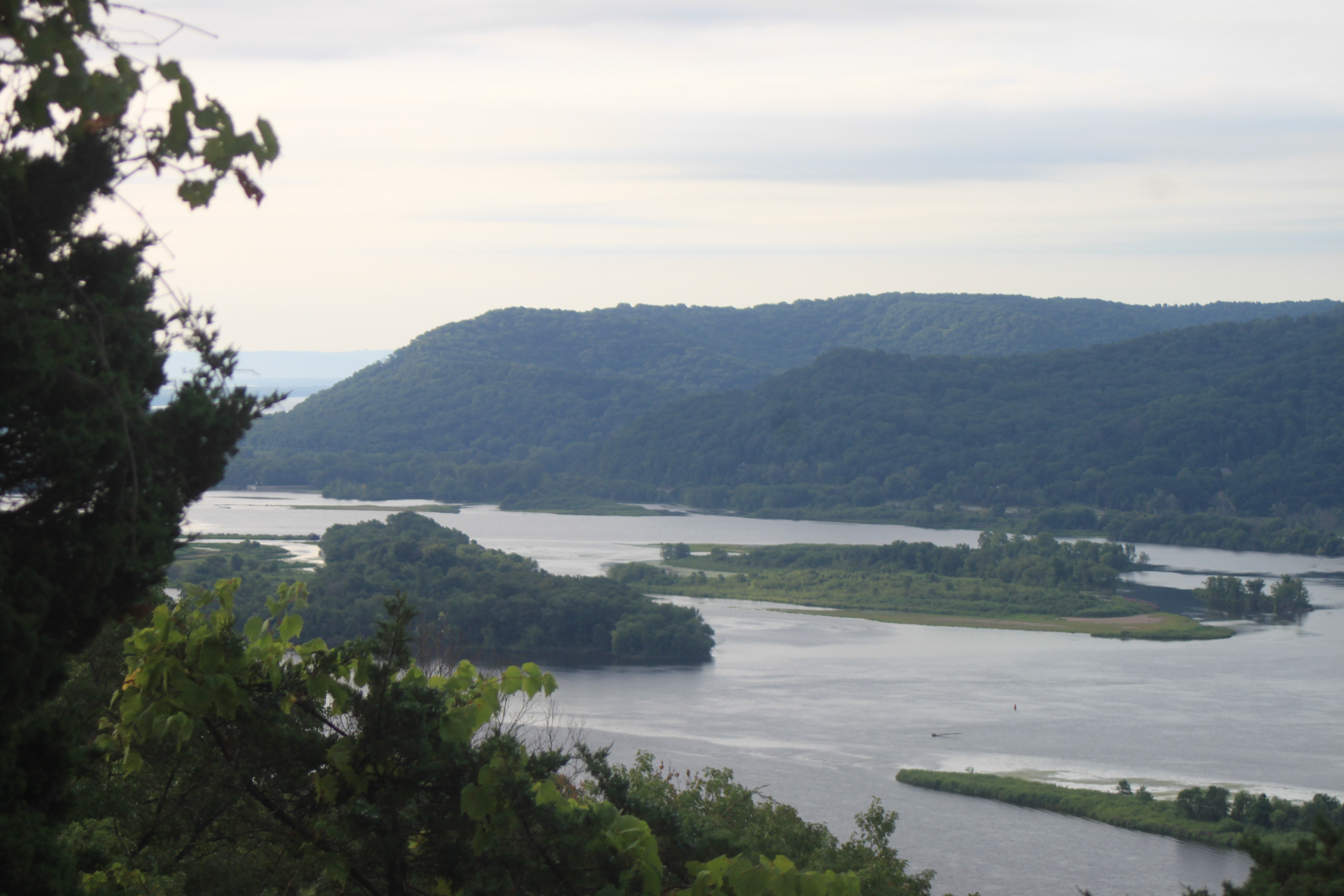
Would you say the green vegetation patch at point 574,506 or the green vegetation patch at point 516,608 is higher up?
the green vegetation patch at point 574,506

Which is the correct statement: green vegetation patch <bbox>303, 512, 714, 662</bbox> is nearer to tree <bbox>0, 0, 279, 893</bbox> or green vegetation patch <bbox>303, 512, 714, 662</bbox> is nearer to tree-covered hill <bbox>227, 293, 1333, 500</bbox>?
tree <bbox>0, 0, 279, 893</bbox>

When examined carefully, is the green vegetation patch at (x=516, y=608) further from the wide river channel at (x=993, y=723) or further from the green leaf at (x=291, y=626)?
the green leaf at (x=291, y=626)

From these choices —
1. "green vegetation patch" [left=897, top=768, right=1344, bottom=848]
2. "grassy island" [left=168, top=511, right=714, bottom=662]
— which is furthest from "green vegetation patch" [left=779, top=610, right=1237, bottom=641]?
"green vegetation patch" [left=897, top=768, right=1344, bottom=848]

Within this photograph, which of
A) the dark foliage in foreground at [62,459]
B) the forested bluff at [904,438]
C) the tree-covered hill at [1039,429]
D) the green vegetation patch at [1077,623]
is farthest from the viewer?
the tree-covered hill at [1039,429]

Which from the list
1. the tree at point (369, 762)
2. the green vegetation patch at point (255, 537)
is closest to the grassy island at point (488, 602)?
the green vegetation patch at point (255, 537)

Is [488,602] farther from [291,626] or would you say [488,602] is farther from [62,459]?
[62,459]

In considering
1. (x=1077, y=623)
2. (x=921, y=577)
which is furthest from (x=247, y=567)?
(x=1077, y=623)
